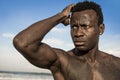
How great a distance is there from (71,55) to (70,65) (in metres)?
0.22

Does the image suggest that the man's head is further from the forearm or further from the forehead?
the forearm

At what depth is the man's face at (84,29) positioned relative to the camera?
3.99m

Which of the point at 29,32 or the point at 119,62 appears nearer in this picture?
the point at 29,32

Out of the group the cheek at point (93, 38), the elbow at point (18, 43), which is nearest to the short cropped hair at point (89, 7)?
the cheek at point (93, 38)

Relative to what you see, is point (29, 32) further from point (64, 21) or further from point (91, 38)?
point (91, 38)

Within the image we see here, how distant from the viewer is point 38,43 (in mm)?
3717

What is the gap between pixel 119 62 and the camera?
4.59m

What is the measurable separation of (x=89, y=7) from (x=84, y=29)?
1.20ft

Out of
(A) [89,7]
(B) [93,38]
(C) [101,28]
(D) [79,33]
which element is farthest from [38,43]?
(C) [101,28]

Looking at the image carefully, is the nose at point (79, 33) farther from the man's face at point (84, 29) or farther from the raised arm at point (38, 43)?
the raised arm at point (38, 43)

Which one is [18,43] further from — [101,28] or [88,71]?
[101,28]

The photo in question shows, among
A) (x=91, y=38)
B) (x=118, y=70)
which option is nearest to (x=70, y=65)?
(x=91, y=38)

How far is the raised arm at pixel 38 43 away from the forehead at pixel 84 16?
144 millimetres

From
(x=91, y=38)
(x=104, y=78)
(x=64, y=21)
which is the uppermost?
(x=64, y=21)
